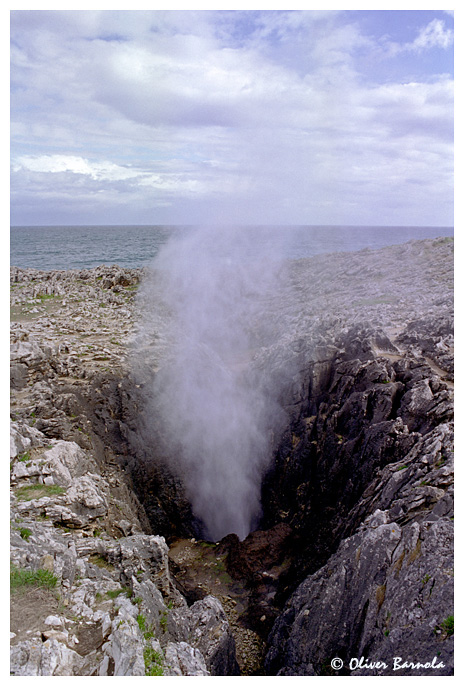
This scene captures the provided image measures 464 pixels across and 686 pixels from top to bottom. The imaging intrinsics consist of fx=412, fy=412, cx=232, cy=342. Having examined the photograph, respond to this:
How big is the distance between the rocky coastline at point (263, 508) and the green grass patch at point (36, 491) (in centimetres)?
5

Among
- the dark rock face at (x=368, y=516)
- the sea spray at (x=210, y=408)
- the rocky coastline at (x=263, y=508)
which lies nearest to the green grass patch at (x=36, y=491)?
the rocky coastline at (x=263, y=508)

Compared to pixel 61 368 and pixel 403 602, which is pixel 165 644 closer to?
pixel 403 602

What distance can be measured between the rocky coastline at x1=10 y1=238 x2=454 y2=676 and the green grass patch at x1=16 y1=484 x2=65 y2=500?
0.17 feet

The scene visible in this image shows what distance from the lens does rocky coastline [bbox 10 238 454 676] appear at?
8000 millimetres

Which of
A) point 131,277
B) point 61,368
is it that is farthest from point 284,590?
point 131,277

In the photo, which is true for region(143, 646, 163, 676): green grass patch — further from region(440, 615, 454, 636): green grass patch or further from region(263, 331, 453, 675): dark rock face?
region(440, 615, 454, 636): green grass patch

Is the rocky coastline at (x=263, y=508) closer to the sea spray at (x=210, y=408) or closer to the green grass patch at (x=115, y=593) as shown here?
the green grass patch at (x=115, y=593)

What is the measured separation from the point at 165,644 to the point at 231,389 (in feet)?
50.6

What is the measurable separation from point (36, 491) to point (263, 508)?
1258 cm

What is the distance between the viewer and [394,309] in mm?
26812

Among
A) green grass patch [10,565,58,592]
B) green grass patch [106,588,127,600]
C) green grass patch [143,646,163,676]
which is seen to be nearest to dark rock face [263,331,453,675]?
green grass patch [143,646,163,676]

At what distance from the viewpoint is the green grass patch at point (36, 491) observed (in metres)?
10.9

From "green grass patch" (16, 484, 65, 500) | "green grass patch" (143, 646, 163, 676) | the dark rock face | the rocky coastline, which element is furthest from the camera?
"green grass patch" (16, 484, 65, 500)

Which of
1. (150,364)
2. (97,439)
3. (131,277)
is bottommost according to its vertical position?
(97,439)
